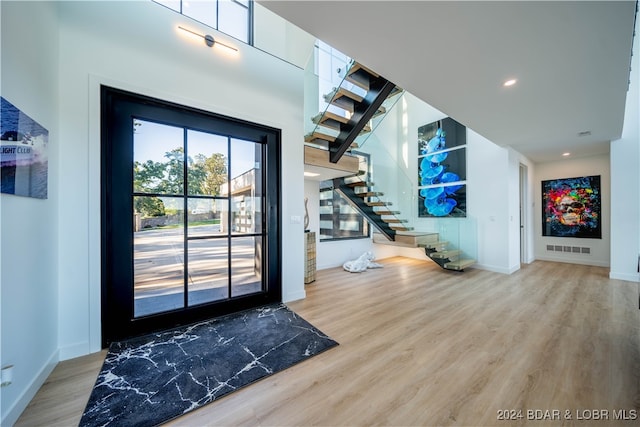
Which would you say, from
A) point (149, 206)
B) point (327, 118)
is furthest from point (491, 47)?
point (149, 206)

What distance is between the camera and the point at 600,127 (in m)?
3.53

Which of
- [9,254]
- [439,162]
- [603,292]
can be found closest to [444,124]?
[439,162]

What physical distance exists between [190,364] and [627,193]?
707 cm

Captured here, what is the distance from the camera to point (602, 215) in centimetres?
500

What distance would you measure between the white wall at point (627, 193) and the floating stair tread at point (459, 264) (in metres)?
2.28

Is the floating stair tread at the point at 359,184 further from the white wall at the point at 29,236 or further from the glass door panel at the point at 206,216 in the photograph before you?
the white wall at the point at 29,236

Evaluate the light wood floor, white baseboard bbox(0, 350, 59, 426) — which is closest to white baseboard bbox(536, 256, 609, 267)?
the light wood floor

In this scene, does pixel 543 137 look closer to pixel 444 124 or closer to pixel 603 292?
pixel 444 124

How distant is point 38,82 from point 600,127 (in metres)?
6.68

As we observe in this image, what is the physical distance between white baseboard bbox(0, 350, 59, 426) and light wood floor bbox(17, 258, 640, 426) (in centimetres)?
4

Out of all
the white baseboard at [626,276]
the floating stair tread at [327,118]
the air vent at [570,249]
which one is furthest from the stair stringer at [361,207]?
the air vent at [570,249]

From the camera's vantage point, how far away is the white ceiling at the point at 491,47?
1.49 meters

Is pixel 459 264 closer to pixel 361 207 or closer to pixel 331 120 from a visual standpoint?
pixel 361 207

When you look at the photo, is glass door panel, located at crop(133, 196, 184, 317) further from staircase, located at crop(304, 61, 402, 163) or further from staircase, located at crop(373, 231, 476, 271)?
staircase, located at crop(373, 231, 476, 271)
